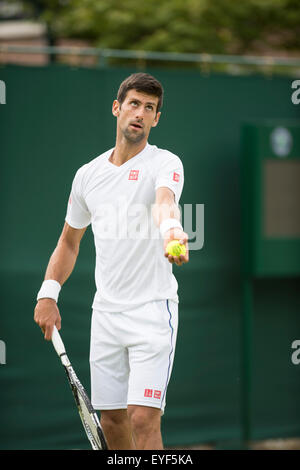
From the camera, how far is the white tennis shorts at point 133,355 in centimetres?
367

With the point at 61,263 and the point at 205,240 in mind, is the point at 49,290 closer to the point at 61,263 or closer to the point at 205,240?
the point at 61,263

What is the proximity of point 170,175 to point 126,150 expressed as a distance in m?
0.33

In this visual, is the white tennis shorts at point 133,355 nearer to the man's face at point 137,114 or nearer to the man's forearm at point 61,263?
the man's forearm at point 61,263

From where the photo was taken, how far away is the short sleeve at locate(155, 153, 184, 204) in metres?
3.51

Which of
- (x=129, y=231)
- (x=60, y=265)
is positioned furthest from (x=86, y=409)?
(x=129, y=231)

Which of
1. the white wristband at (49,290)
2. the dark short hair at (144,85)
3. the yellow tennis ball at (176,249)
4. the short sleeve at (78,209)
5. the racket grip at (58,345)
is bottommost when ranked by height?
the racket grip at (58,345)

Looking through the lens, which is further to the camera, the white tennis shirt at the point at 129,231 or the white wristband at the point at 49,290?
the white wristband at the point at 49,290

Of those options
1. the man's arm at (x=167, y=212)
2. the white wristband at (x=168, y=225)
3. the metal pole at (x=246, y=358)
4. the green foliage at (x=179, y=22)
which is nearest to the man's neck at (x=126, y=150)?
the man's arm at (x=167, y=212)

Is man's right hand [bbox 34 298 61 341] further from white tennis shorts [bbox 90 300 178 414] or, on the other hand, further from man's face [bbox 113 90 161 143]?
man's face [bbox 113 90 161 143]

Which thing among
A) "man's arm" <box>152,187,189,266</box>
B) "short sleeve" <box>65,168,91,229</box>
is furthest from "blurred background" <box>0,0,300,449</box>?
"man's arm" <box>152,187,189,266</box>

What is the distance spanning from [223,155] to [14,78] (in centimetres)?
162

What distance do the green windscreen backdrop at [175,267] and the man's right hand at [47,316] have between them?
129 cm
